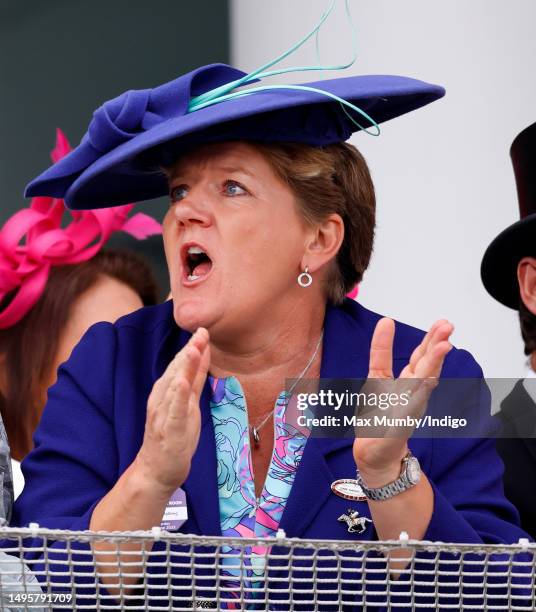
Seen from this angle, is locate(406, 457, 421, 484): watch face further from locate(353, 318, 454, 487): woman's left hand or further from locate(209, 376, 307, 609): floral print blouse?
locate(209, 376, 307, 609): floral print blouse

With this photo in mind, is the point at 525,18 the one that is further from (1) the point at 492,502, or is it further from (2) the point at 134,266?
(1) the point at 492,502

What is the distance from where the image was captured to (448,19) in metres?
3.42

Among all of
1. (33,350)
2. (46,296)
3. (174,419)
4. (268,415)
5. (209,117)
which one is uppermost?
(209,117)

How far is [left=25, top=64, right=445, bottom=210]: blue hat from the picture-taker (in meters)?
2.14

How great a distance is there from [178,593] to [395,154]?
184cm

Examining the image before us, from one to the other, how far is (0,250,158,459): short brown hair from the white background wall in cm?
88

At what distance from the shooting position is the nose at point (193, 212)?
2244 millimetres

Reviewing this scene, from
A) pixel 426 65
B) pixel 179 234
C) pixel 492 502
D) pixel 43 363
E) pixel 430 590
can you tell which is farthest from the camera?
pixel 426 65

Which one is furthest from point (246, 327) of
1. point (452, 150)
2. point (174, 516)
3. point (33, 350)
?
point (452, 150)

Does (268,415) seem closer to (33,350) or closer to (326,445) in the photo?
(326,445)

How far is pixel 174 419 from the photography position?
1.80 m

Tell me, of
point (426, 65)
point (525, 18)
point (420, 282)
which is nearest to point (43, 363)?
A: point (420, 282)

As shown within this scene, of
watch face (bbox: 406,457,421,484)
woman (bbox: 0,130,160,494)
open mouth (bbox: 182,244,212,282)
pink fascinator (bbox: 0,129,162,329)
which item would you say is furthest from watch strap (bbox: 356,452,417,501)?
pink fascinator (bbox: 0,129,162,329)

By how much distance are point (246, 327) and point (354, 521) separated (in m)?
0.41
